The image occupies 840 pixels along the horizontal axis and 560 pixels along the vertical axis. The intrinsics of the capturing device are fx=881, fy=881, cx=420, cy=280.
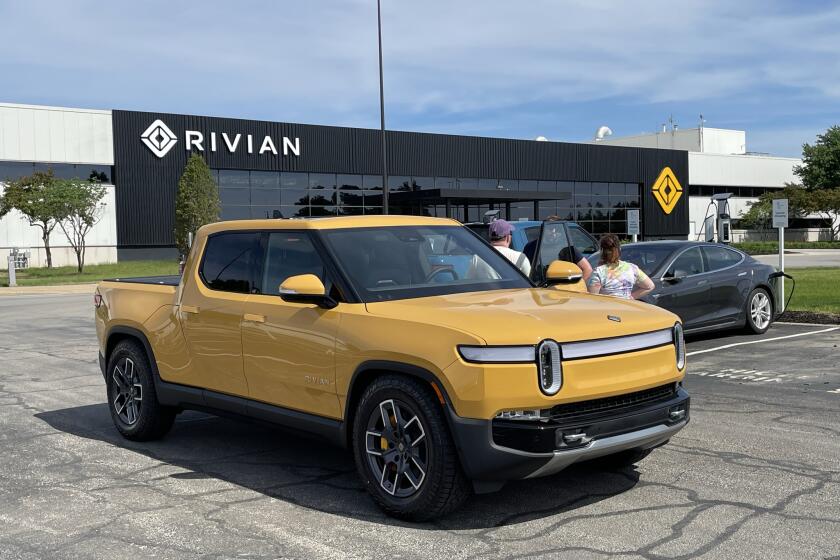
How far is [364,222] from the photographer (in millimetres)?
6043

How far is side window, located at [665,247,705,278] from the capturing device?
11.6m

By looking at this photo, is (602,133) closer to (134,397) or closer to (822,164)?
(822,164)

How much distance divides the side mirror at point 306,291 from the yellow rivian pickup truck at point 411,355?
0.01 meters

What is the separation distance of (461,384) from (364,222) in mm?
1867

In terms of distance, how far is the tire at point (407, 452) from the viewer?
15.3 feet

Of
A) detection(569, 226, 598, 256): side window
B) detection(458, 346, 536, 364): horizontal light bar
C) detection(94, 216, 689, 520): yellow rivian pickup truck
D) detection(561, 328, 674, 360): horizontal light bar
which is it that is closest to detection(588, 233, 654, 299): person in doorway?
detection(94, 216, 689, 520): yellow rivian pickup truck

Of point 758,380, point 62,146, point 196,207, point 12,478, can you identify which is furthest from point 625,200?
point 12,478

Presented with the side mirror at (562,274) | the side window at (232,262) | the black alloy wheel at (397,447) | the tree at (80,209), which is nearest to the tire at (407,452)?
the black alloy wheel at (397,447)

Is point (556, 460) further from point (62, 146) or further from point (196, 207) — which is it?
point (62, 146)

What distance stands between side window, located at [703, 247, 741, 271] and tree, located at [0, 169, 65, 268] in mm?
32886

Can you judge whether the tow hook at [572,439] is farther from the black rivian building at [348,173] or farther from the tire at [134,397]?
the black rivian building at [348,173]

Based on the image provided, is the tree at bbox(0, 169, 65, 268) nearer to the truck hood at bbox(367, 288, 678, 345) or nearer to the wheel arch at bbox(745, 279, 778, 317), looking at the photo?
the wheel arch at bbox(745, 279, 778, 317)

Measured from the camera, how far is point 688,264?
11.8 meters

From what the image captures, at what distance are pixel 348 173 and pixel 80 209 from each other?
16.1 meters
